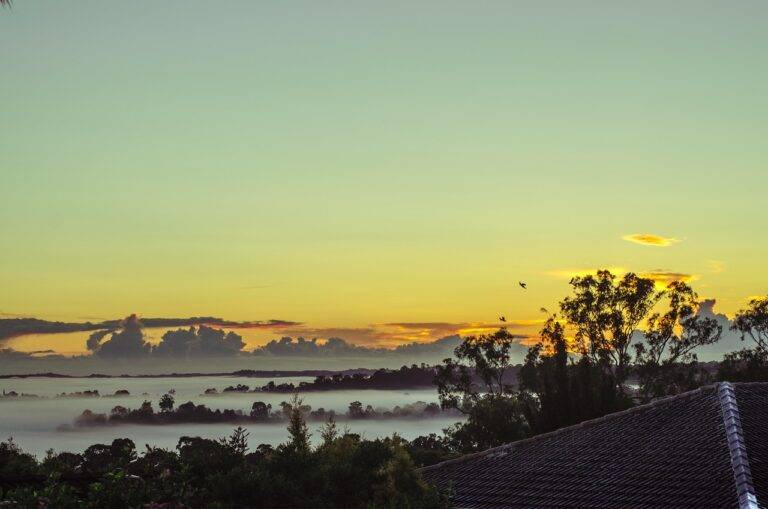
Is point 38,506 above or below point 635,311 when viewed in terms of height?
below

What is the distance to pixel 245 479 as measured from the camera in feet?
84.4

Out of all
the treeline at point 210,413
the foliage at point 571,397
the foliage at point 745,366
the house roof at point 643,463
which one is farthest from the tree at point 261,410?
the house roof at point 643,463

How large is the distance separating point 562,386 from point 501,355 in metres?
35.5

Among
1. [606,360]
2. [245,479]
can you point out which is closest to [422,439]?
[606,360]

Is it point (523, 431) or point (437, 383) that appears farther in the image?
point (437, 383)

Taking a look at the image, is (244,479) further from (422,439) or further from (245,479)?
(422,439)

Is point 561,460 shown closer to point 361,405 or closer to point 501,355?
point 501,355

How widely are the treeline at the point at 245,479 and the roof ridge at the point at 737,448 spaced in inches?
336

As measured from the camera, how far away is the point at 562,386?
54656mm

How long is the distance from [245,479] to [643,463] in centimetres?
1392

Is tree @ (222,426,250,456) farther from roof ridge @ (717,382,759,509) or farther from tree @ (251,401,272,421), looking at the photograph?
tree @ (251,401,272,421)

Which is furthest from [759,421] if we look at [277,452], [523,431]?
[523,431]

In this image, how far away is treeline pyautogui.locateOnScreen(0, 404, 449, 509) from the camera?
22.6m

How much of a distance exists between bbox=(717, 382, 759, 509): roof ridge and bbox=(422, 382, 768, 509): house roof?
4 centimetres
